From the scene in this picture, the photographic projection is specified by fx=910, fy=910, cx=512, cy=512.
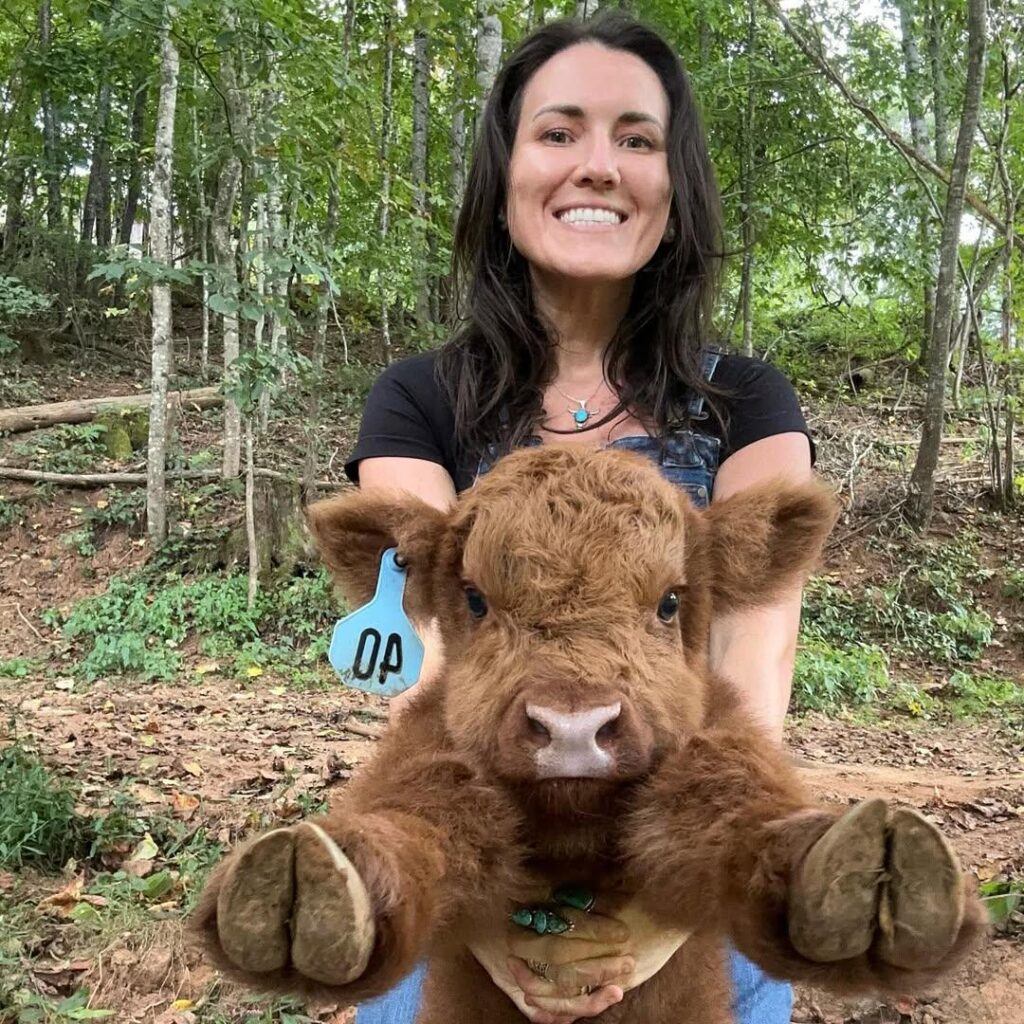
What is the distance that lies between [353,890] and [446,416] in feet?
7.00

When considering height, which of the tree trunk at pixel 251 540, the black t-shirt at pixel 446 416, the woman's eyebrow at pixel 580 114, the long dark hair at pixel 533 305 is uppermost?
the woman's eyebrow at pixel 580 114

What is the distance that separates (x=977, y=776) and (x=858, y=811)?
6.13 meters

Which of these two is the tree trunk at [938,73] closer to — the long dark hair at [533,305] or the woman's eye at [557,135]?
the long dark hair at [533,305]

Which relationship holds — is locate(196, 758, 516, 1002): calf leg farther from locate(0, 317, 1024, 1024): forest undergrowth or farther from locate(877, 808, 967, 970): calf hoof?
locate(0, 317, 1024, 1024): forest undergrowth

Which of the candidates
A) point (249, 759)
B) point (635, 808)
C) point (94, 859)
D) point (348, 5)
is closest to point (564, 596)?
point (635, 808)

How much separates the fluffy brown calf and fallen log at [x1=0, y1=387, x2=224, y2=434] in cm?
1294

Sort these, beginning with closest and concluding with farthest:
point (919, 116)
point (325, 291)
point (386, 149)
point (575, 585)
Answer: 1. point (575, 585)
2. point (325, 291)
3. point (386, 149)
4. point (919, 116)

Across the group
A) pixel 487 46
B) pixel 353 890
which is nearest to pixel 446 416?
pixel 353 890

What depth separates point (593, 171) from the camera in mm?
3027

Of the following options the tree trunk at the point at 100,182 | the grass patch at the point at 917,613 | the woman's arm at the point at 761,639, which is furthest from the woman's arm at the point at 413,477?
the tree trunk at the point at 100,182

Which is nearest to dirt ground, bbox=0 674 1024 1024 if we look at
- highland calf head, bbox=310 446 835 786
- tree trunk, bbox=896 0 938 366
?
highland calf head, bbox=310 446 835 786

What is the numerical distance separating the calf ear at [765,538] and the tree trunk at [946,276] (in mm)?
9342

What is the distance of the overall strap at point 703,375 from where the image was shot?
3.14 metres

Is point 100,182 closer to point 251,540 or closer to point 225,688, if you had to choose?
point 251,540
